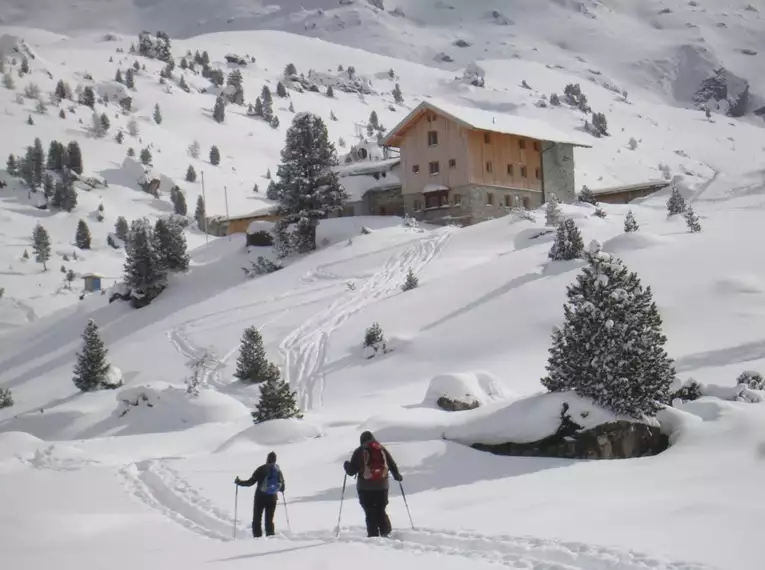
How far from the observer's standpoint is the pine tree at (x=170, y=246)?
4825cm

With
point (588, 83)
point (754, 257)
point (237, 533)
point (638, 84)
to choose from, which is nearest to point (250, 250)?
point (754, 257)

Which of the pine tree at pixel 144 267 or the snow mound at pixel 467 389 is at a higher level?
the pine tree at pixel 144 267

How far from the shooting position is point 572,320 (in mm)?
16875

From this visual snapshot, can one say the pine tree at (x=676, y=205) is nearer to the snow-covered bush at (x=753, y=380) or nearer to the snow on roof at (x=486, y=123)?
the snow on roof at (x=486, y=123)

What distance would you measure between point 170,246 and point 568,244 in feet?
84.4

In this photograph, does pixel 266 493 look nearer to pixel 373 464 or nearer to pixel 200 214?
pixel 373 464

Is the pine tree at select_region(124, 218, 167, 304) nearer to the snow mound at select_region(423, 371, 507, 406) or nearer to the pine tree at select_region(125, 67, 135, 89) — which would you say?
A: the snow mound at select_region(423, 371, 507, 406)

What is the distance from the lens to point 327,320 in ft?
118

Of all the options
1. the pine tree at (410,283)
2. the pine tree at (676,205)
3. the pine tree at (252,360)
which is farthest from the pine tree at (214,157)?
the pine tree at (252,360)

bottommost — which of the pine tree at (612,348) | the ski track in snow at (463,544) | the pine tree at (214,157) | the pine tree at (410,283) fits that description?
the ski track in snow at (463,544)

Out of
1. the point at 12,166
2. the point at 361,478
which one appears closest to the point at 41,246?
the point at 12,166

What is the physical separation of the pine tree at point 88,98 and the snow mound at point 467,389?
9038 cm

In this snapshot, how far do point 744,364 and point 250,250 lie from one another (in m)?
34.7

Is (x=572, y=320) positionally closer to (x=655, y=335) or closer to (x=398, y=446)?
(x=655, y=335)
